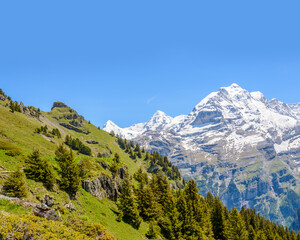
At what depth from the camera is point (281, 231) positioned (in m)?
114

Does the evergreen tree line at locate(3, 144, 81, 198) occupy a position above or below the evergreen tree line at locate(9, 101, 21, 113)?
below

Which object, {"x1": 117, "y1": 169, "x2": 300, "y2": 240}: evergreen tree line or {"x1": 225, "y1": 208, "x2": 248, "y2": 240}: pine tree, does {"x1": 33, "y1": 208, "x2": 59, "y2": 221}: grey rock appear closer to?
{"x1": 117, "y1": 169, "x2": 300, "y2": 240}: evergreen tree line

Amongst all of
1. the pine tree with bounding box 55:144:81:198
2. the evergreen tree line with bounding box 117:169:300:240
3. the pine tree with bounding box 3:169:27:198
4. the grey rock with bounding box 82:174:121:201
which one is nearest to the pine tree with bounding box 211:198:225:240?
the evergreen tree line with bounding box 117:169:300:240

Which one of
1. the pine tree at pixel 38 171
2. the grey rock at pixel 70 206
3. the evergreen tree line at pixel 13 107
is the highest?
the evergreen tree line at pixel 13 107

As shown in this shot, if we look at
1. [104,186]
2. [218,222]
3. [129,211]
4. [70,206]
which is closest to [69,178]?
[70,206]

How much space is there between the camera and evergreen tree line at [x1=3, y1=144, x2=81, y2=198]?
2784 cm

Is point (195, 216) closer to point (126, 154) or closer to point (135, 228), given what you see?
point (135, 228)

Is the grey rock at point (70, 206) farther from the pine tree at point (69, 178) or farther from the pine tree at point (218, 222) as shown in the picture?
the pine tree at point (218, 222)

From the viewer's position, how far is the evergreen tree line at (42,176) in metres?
27.8

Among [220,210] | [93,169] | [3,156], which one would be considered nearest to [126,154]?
[220,210]

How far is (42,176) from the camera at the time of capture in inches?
1378

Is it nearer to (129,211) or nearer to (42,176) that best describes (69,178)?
(42,176)

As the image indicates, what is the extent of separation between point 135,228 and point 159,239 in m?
6.55

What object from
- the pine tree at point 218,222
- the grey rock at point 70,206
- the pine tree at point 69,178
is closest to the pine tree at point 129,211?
the pine tree at point 69,178
